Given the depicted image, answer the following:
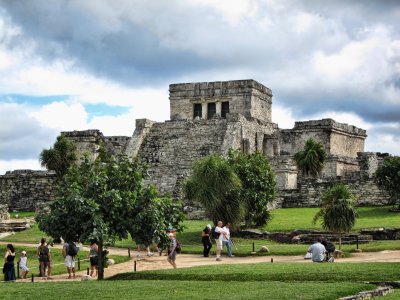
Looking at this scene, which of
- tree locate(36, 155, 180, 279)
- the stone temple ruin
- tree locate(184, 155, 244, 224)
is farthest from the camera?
the stone temple ruin

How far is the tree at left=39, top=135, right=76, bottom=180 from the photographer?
47.3 metres

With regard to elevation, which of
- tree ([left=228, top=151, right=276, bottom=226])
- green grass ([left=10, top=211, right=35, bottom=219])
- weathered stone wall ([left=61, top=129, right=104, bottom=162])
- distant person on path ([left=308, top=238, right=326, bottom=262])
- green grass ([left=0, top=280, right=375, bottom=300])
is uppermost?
weathered stone wall ([left=61, top=129, right=104, bottom=162])

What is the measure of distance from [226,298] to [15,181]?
3332cm

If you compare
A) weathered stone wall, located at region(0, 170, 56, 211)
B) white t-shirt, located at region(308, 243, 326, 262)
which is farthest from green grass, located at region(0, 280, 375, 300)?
weathered stone wall, located at region(0, 170, 56, 211)

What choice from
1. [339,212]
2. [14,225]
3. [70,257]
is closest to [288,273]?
[70,257]

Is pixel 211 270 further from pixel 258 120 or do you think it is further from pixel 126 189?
pixel 258 120

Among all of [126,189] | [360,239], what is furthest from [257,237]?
[126,189]

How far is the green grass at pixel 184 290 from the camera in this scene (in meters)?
17.6

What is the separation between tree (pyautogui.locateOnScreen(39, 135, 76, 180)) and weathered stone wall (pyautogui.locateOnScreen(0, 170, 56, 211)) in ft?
2.45

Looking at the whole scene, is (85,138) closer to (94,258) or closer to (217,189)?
(217,189)

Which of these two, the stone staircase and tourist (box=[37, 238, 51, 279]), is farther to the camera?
the stone staircase

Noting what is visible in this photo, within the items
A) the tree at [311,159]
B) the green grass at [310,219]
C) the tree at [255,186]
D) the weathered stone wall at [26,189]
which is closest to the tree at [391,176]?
the green grass at [310,219]

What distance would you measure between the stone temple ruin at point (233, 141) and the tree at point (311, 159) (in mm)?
584

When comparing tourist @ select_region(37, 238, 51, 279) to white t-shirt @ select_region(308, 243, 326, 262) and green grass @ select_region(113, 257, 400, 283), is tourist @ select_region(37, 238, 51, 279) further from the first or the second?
white t-shirt @ select_region(308, 243, 326, 262)
